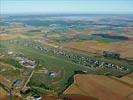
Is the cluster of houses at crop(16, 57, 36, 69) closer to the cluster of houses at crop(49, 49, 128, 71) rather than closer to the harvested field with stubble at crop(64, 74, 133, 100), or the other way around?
the cluster of houses at crop(49, 49, 128, 71)

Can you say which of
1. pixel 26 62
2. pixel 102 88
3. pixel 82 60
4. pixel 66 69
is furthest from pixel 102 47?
pixel 102 88

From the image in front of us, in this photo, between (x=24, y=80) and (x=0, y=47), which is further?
(x=0, y=47)

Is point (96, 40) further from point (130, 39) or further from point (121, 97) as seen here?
point (121, 97)

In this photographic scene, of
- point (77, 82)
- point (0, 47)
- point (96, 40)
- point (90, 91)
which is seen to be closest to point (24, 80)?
point (77, 82)

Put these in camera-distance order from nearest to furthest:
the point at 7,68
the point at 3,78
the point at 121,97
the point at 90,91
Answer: the point at 121,97 < the point at 90,91 < the point at 3,78 < the point at 7,68

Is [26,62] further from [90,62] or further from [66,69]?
[90,62]

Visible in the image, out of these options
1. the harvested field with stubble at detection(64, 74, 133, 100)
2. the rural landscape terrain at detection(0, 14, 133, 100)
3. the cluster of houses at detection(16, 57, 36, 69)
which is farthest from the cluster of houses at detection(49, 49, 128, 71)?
the harvested field with stubble at detection(64, 74, 133, 100)
